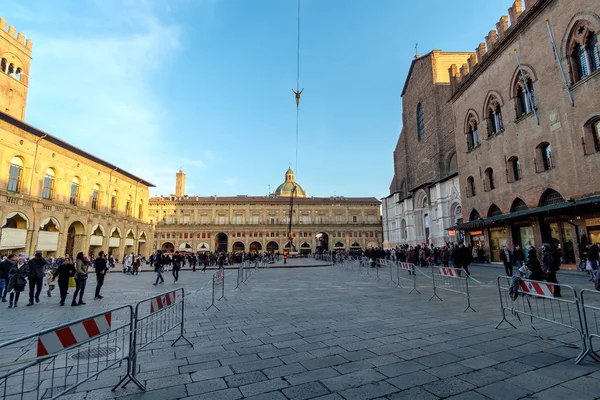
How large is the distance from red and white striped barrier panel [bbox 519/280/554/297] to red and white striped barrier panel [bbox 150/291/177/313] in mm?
5989

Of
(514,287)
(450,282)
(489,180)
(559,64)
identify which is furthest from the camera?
(489,180)

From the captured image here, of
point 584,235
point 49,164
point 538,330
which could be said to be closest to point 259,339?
point 538,330

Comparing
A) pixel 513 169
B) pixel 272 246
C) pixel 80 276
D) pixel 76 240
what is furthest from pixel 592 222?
pixel 272 246

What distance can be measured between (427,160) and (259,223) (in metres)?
37.3

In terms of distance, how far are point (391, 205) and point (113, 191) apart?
36771mm

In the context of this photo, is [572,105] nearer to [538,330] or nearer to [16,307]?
[538,330]

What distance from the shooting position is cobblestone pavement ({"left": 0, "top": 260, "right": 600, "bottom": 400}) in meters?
3.15

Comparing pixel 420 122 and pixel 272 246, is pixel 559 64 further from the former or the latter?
pixel 272 246

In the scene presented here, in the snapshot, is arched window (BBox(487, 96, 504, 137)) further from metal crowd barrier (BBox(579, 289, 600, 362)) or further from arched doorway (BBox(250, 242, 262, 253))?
arched doorway (BBox(250, 242, 262, 253))

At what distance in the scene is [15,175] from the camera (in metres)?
25.5

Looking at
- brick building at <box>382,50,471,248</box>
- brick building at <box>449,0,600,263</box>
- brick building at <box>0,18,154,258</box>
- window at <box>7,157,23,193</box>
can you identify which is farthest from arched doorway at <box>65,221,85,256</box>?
brick building at <box>449,0,600,263</box>

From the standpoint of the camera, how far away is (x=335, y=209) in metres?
64.1

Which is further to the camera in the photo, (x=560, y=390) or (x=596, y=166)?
(x=596, y=166)

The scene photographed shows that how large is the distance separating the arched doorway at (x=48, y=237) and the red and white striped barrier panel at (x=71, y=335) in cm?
3085
